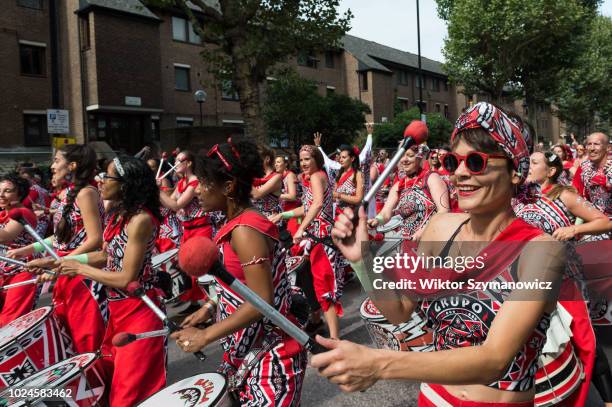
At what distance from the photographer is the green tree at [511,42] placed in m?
29.6

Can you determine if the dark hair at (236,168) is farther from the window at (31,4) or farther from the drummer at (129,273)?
the window at (31,4)

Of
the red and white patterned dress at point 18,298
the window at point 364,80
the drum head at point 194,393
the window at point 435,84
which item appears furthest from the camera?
the window at point 435,84

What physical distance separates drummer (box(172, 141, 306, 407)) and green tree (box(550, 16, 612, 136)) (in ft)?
123

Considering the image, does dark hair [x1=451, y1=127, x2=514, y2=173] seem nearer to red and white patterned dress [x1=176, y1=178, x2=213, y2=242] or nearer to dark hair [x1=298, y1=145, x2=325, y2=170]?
dark hair [x1=298, y1=145, x2=325, y2=170]

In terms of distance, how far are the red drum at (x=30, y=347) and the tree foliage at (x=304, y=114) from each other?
2388 cm

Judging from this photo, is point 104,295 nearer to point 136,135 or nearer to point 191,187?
point 191,187

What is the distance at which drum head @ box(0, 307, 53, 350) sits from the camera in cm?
330

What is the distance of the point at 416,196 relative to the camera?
5.68m

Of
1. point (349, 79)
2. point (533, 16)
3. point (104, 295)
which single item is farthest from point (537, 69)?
point (104, 295)

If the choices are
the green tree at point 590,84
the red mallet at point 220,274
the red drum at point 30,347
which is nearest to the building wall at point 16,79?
the red drum at point 30,347

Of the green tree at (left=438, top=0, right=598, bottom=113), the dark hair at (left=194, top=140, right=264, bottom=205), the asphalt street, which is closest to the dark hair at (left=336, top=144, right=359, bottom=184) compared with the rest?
the asphalt street

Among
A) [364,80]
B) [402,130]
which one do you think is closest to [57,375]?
[402,130]

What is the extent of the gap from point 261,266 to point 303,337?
1111 millimetres

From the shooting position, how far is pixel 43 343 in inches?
136
